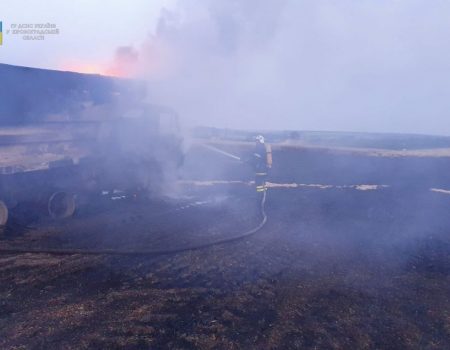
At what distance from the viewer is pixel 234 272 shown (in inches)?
265

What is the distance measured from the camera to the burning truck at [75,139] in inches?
377

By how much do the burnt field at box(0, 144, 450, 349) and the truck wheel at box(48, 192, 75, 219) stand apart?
17.1 inches

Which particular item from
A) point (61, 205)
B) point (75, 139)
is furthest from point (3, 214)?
point (75, 139)

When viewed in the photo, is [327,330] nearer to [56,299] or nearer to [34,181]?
[56,299]

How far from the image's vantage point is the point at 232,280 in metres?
6.39

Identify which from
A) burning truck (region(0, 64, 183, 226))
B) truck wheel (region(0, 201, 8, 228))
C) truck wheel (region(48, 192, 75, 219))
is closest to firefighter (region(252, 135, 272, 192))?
burning truck (region(0, 64, 183, 226))

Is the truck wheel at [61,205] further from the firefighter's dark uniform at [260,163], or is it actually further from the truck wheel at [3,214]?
the firefighter's dark uniform at [260,163]

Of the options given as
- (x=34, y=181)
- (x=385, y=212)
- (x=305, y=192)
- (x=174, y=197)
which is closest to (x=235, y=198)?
(x=174, y=197)

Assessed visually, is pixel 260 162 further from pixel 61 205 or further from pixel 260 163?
pixel 61 205

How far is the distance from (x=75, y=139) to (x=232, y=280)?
284 inches

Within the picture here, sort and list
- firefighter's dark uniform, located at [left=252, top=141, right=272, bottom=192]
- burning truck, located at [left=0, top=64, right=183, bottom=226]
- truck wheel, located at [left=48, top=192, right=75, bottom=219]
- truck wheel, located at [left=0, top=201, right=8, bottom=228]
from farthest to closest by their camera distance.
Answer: firefighter's dark uniform, located at [left=252, top=141, right=272, bottom=192] < truck wheel, located at [left=48, top=192, right=75, bottom=219] < burning truck, located at [left=0, top=64, right=183, bottom=226] < truck wheel, located at [left=0, top=201, right=8, bottom=228]

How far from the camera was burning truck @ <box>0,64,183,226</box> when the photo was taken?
377 inches

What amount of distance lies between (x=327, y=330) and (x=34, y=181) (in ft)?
26.9

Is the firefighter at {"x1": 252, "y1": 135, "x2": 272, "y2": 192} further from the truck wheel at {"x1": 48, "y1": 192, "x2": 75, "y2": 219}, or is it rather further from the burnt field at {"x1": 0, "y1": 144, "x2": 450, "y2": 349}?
the truck wheel at {"x1": 48, "y1": 192, "x2": 75, "y2": 219}
